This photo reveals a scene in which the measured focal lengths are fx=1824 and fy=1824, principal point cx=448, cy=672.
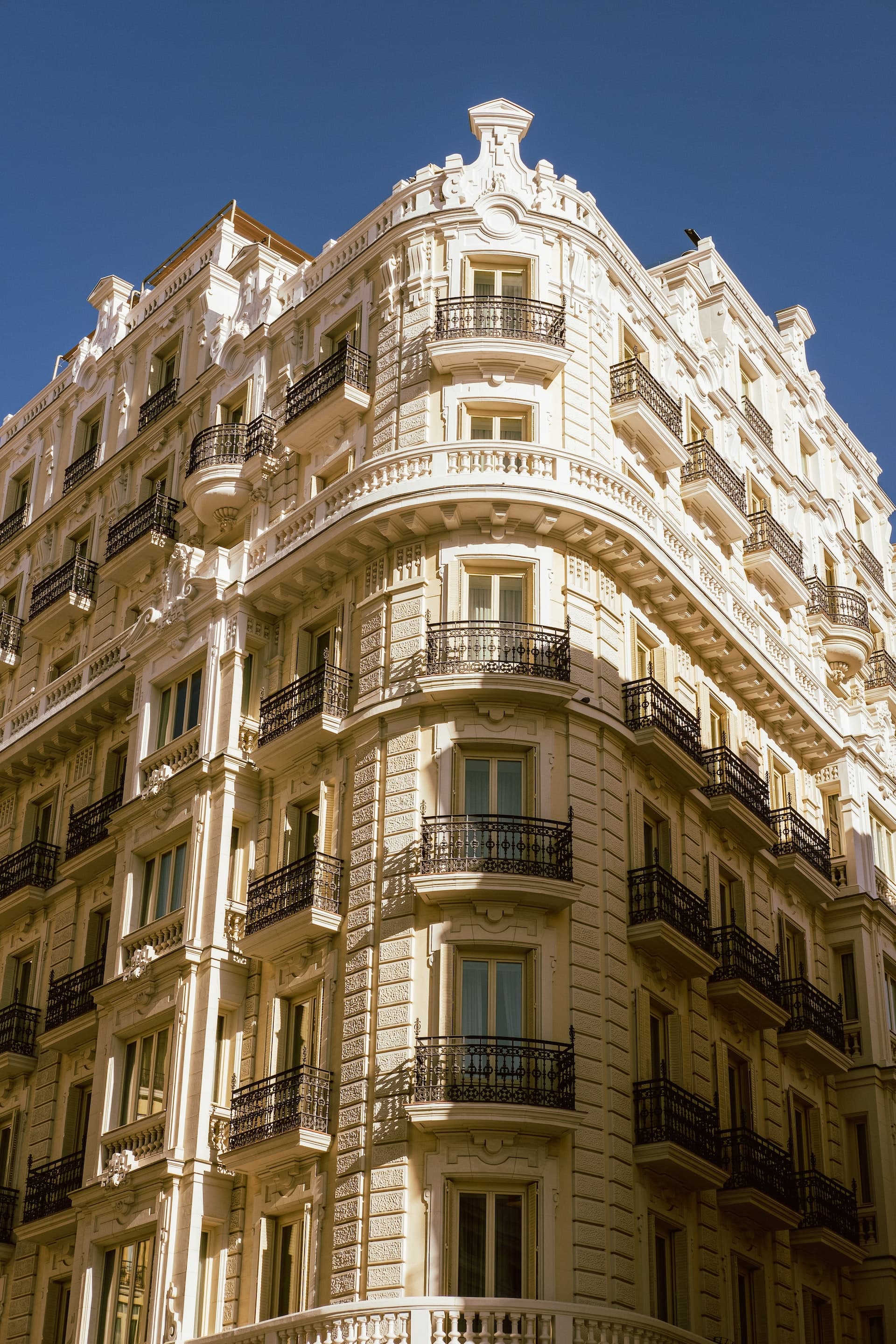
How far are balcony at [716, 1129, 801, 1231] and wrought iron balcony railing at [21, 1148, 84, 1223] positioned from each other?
1190 cm

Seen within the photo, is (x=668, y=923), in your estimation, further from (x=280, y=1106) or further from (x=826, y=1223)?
(x=826, y=1223)

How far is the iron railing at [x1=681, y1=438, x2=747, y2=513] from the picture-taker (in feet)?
128

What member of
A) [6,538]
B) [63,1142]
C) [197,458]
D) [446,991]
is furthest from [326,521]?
[6,538]

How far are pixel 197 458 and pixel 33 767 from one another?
8.35m

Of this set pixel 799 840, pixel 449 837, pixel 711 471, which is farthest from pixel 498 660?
pixel 799 840

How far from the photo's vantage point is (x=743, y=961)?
34562 millimetres

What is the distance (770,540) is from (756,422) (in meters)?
4.82

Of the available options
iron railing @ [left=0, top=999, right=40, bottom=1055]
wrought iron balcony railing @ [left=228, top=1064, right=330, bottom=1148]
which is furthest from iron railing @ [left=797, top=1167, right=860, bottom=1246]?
iron railing @ [left=0, top=999, right=40, bottom=1055]

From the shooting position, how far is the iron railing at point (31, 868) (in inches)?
1563

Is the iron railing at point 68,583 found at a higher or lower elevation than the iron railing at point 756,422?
lower

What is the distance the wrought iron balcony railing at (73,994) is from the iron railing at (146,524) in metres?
9.53

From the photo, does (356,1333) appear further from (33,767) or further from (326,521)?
(33,767)

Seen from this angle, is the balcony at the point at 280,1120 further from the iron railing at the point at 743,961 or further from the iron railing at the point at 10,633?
the iron railing at the point at 10,633

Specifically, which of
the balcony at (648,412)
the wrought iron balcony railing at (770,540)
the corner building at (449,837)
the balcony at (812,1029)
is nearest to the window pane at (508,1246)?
the corner building at (449,837)
